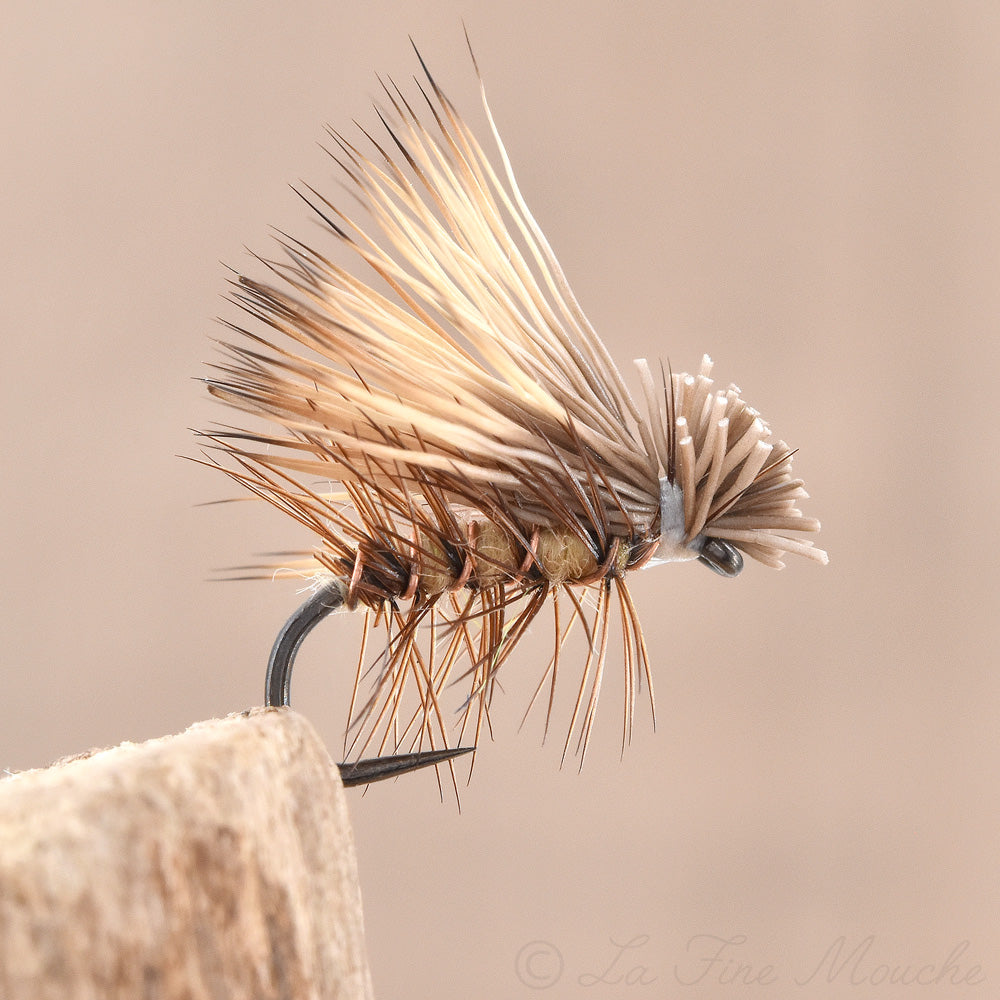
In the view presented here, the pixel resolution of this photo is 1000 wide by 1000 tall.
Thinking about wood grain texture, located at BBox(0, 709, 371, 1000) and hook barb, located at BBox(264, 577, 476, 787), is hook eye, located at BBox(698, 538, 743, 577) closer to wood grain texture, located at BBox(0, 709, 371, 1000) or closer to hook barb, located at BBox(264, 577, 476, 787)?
hook barb, located at BBox(264, 577, 476, 787)

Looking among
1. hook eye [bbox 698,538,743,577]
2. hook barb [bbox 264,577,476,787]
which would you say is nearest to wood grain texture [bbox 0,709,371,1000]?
hook barb [bbox 264,577,476,787]

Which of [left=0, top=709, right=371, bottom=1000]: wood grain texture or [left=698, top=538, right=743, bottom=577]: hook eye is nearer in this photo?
[left=0, top=709, right=371, bottom=1000]: wood grain texture

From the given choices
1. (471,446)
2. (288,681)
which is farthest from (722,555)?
(288,681)

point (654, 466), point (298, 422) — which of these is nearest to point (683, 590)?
point (654, 466)

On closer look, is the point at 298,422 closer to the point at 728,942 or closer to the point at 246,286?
the point at 246,286

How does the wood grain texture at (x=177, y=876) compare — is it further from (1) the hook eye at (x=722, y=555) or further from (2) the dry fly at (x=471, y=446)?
(1) the hook eye at (x=722, y=555)
